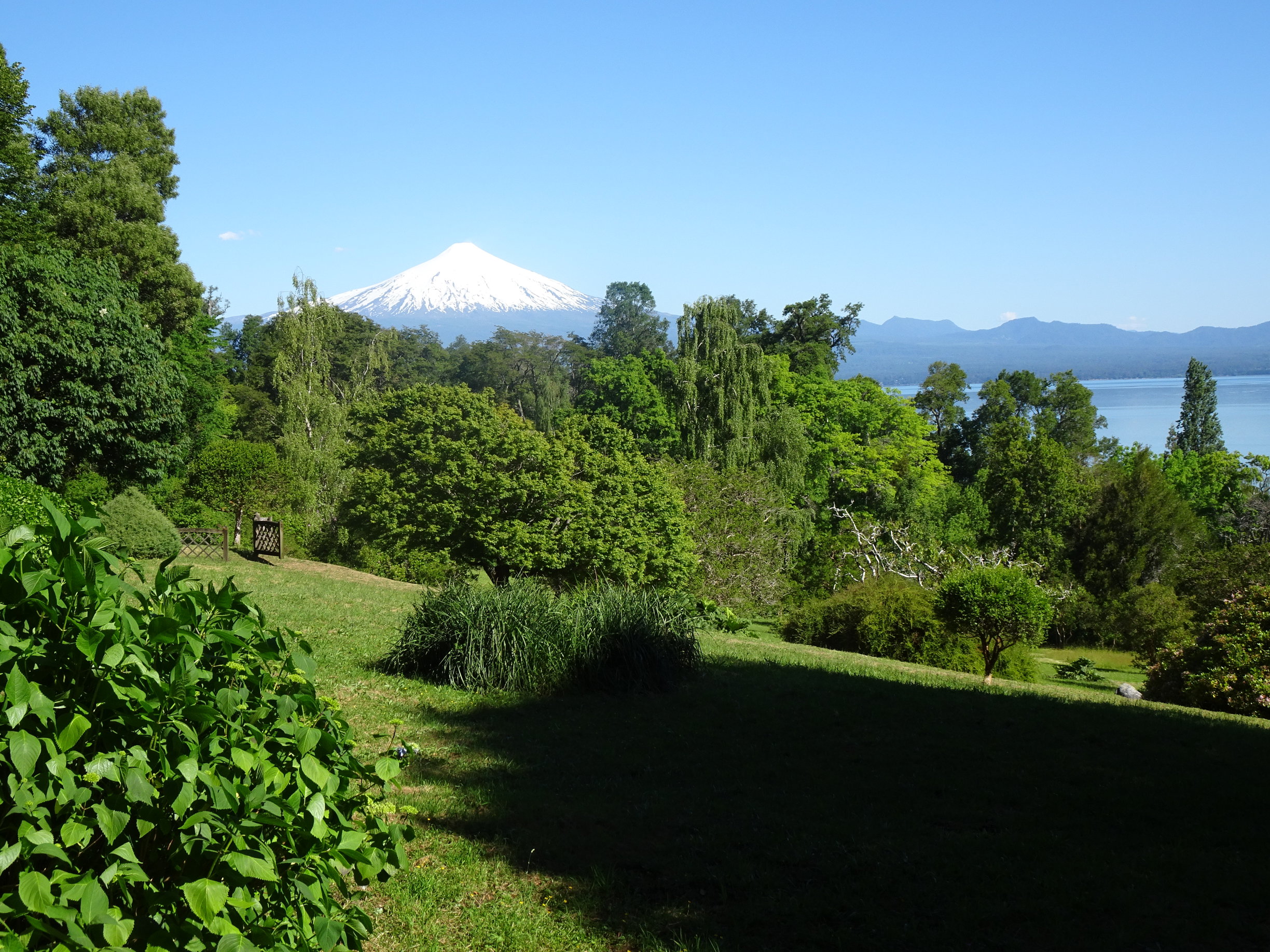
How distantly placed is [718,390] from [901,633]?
1970cm

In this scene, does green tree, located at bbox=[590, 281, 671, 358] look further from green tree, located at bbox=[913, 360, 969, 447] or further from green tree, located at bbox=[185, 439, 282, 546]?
green tree, located at bbox=[185, 439, 282, 546]

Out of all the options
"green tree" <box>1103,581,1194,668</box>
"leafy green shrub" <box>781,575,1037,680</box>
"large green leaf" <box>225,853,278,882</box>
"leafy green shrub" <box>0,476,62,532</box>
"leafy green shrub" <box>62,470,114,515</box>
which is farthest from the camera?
"leafy green shrub" <box>62,470,114,515</box>

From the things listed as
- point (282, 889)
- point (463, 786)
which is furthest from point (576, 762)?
point (282, 889)

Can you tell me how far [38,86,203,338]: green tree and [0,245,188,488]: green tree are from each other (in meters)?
4.28

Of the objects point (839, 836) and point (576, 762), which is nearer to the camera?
point (839, 836)

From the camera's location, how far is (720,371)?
3666 centimetres

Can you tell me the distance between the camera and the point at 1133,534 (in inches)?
1405

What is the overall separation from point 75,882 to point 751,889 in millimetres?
3337

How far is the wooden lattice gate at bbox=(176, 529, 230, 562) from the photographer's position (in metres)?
23.9

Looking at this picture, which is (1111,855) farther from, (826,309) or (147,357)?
(826,309)

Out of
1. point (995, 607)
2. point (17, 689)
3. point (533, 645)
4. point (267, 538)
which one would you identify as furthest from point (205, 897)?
point (267, 538)

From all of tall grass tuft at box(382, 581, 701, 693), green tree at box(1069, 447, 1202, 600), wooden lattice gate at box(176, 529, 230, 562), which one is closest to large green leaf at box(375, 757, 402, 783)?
tall grass tuft at box(382, 581, 701, 693)

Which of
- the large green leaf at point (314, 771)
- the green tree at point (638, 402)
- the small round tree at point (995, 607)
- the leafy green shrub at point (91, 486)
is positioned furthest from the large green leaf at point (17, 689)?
the green tree at point (638, 402)

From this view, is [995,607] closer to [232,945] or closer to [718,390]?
[232,945]
